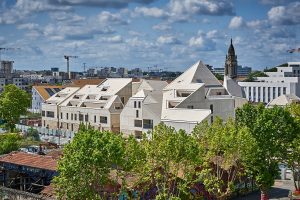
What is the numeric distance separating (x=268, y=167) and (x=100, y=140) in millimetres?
18107

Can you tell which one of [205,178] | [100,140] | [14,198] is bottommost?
[14,198]

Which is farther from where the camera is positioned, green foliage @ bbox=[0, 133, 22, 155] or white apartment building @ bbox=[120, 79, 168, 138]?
white apartment building @ bbox=[120, 79, 168, 138]

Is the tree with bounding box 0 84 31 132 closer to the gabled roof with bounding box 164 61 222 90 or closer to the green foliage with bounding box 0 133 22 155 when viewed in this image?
the green foliage with bounding box 0 133 22 155

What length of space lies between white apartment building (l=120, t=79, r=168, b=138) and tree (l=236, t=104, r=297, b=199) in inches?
1320

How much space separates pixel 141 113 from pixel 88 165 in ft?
149

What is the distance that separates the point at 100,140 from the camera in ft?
117

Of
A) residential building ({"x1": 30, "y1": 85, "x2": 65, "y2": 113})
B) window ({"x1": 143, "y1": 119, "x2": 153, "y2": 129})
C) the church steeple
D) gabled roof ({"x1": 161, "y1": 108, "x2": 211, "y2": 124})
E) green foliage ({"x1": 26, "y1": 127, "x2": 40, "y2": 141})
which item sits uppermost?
the church steeple

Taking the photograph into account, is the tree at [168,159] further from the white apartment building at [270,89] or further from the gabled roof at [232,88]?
the white apartment building at [270,89]

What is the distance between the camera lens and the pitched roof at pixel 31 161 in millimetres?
50509

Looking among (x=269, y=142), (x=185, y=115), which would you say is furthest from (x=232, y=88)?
(x=269, y=142)

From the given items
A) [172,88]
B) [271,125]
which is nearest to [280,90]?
[172,88]

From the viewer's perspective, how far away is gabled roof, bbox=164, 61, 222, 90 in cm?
8700

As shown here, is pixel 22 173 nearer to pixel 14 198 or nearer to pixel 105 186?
pixel 14 198

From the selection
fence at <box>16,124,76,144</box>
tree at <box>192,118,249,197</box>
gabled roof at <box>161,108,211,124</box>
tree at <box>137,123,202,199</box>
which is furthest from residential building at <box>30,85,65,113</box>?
tree at <box>137,123,202,199</box>
